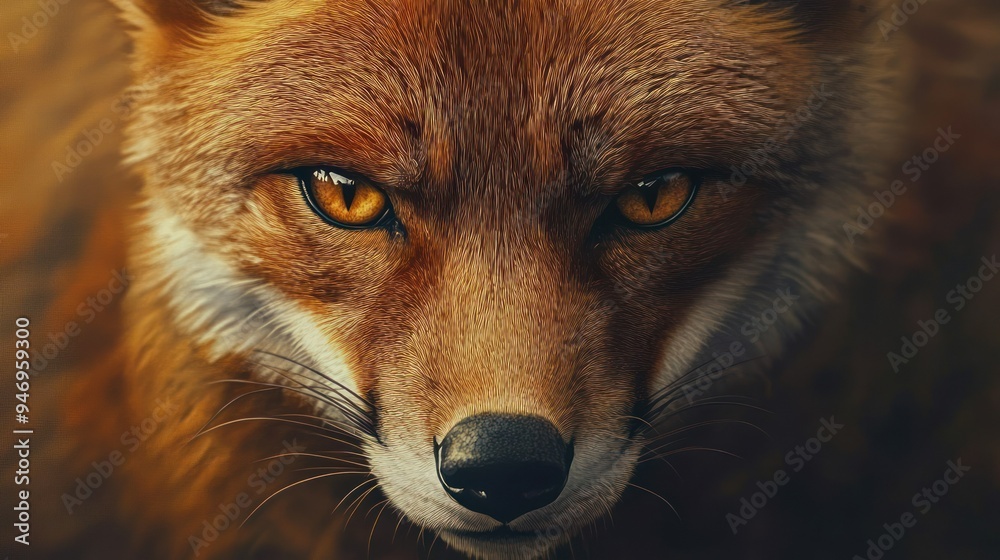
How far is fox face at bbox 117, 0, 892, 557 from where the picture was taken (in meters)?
1.15

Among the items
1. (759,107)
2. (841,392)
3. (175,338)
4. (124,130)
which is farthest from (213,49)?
(841,392)

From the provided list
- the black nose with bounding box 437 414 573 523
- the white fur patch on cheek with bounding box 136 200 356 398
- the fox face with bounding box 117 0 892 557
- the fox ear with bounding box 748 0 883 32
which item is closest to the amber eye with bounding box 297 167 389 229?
the fox face with bounding box 117 0 892 557

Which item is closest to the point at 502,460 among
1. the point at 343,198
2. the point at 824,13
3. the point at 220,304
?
the point at 343,198

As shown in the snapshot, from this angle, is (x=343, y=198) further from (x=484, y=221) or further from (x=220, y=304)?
(x=220, y=304)

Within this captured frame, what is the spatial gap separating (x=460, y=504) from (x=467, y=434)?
5.5 inches

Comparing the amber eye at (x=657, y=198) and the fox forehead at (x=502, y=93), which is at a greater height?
the fox forehead at (x=502, y=93)

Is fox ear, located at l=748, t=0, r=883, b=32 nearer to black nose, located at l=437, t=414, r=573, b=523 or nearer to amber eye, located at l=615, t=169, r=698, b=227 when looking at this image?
amber eye, located at l=615, t=169, r=698, b=227

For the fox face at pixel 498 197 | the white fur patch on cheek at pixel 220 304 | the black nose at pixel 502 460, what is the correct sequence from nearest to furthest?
1. the black nose at pixel 502 460
2. the fox face at pixel 498 197
3. the white fur patch on cheek at pixel 220 304

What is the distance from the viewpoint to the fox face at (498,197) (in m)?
1.15

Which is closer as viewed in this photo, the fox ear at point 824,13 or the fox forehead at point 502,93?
the fox forehead at point 502,93

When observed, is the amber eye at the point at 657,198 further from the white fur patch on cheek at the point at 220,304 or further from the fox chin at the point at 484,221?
the white fur patch on cheek at the point at 220,304

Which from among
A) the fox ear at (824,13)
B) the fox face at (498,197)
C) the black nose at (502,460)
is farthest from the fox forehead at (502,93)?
the black nose at (502,460)

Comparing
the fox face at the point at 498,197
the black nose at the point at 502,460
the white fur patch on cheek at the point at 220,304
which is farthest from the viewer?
the white fur patch on cheek at the point at 220,304

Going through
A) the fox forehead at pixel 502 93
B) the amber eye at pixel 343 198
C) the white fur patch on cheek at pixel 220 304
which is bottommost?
the white fur patch on cheek at pixel 220 304
